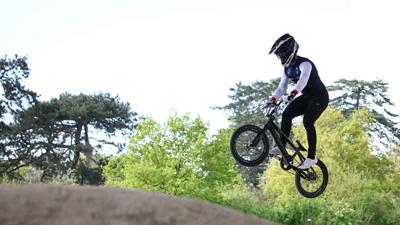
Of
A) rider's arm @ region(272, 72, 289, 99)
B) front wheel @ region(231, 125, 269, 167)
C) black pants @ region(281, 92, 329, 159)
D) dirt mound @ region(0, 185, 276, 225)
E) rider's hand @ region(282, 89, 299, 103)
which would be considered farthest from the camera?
front wheel @ region(231, 125, 269, 167)

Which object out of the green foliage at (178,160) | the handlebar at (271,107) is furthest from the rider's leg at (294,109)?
the green foliage at (178,160)

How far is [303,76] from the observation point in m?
6.11

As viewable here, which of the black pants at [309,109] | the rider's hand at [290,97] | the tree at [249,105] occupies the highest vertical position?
the tree at [249,105]

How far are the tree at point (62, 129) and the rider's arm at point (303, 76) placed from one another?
23251 mm

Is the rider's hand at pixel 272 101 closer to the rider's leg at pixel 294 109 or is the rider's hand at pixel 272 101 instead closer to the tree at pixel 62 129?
the rider's leg at pixel 294 109

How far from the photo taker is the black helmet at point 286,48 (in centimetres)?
613

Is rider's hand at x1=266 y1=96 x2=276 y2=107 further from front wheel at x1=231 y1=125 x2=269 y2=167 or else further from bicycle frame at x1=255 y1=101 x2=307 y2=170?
front wheel at x1=231 y1=125 x2=269 y2=167

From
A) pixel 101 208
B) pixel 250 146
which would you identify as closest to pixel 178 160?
pixel 250 146

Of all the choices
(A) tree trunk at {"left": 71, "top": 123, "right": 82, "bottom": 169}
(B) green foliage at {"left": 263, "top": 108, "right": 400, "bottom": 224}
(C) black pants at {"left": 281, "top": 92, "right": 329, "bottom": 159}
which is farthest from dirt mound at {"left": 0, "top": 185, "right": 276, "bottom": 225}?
(A) tree trunk at {"left": 71, "top": 123, "right": 82, "bottom": 169}

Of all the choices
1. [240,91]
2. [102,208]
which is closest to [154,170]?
[240,91]

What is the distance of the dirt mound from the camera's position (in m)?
0.84

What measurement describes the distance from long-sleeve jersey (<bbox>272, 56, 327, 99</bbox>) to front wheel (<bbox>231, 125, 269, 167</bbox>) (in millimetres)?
774

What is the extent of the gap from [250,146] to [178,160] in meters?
14.7

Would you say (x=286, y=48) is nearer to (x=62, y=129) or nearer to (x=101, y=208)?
(x=101, y=208)
